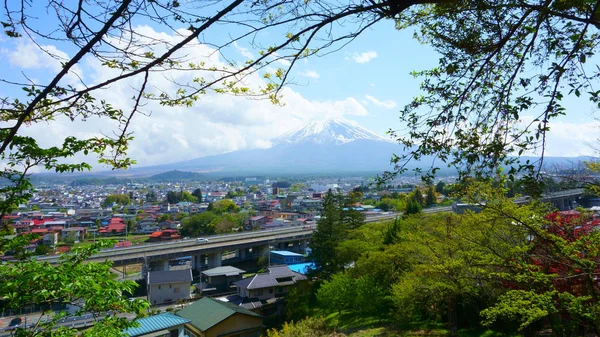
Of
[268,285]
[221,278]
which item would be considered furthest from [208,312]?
[221,278]

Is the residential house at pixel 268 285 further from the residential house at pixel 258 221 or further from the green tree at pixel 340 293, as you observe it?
the residential house at pixel 258 221

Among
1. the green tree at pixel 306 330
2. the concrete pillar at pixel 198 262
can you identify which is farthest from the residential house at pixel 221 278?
the green tree at pixel 306 330

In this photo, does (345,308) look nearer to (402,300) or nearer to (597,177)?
(402,300)

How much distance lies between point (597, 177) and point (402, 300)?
20.7ft

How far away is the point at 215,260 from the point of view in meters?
24.7

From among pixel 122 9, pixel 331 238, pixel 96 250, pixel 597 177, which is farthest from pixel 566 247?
pixel 331 238

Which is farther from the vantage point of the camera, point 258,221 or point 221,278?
point 258,221

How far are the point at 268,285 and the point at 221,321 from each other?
5.59 m

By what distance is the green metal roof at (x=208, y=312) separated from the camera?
1164 centimetres

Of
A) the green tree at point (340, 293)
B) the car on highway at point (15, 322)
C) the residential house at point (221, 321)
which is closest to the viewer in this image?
the residential house at point (221, 321)

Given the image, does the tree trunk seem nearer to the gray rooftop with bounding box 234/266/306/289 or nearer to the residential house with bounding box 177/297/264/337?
the residential house with bounding box 177/297/264/337

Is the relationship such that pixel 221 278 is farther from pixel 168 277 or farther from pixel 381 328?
pixel 381 328

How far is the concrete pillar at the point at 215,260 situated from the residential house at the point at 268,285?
23.3 feet

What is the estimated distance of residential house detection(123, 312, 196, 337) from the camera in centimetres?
988
